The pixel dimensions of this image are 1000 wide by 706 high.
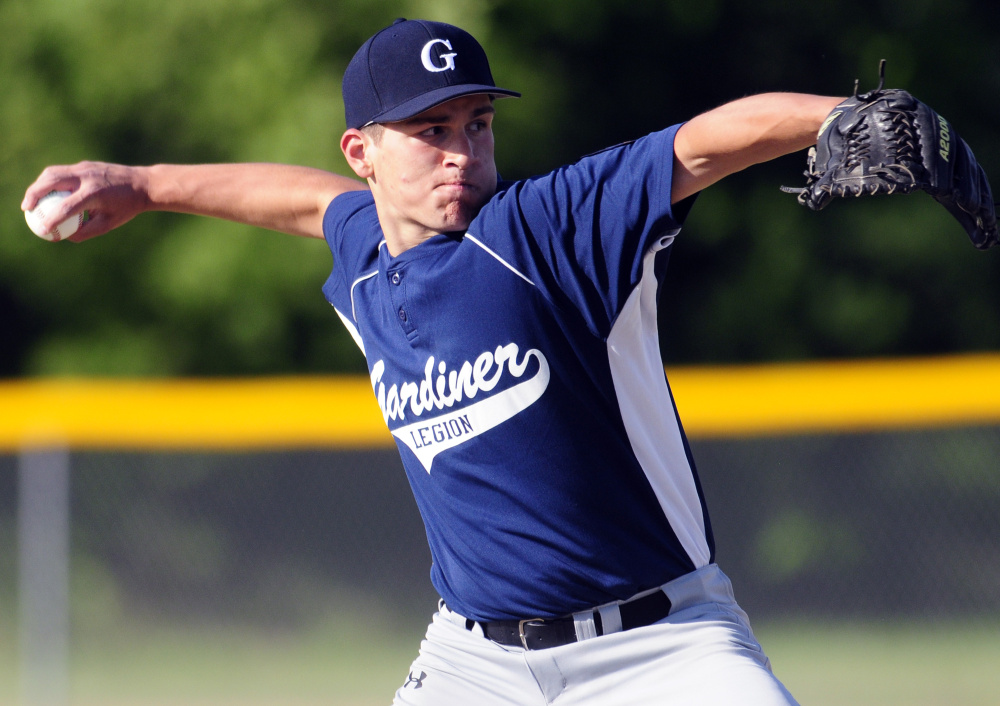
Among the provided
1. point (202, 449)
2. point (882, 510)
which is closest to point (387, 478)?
point (202, 449)

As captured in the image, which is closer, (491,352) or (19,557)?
(491,352)

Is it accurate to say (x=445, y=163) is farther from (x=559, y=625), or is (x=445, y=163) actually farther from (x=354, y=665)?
(x=354, y=665)

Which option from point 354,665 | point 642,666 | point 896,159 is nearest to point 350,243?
point 642,666

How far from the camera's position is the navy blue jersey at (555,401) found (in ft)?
7.91

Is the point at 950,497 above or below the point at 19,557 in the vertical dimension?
below

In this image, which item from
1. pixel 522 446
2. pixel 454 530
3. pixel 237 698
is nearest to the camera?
pixel 522 446

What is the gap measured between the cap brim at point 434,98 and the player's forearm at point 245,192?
707 mm

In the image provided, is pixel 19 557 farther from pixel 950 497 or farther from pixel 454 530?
pixel 950 497

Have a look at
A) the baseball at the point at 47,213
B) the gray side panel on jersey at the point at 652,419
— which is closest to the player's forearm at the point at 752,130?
the gray side panel on jersey at the point at 652,419

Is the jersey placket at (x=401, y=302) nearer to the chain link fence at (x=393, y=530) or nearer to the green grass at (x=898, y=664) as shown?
the chain link fence at (x=393, y=530)

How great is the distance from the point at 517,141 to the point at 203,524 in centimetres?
334

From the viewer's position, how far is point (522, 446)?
2506 millimetres

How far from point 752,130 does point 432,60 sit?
93 cm

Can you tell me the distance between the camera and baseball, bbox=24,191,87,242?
3031 mm
